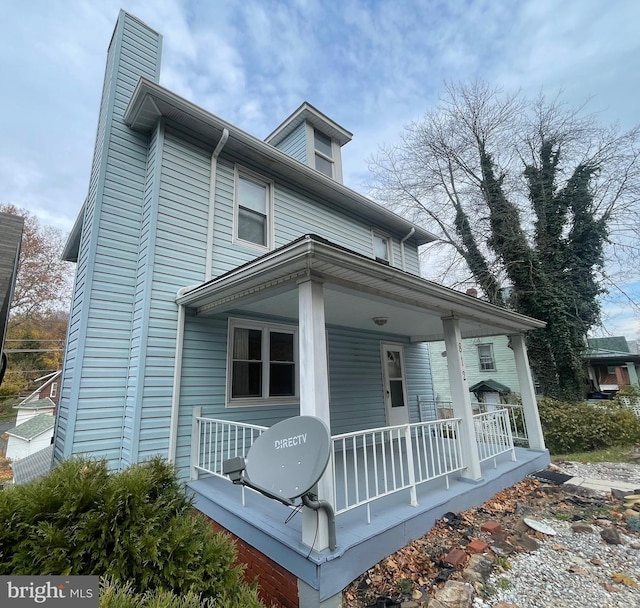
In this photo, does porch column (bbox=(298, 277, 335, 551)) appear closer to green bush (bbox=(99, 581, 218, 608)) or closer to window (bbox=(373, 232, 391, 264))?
green bush (bbox=(99, 581, 218, 608))

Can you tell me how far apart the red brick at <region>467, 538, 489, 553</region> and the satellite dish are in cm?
233

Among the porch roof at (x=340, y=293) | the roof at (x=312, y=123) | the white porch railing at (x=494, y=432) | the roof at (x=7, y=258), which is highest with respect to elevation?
the roof at (x=312, y=123)

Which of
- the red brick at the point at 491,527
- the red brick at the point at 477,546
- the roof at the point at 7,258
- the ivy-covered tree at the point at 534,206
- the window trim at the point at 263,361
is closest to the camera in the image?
the red brick at the point at 477,546

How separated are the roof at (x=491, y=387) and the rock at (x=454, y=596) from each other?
18.2 metres

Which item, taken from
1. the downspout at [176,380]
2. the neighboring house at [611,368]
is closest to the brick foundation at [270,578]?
the downspout at [176,380]

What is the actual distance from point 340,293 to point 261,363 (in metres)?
2.46

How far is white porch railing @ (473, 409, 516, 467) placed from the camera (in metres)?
5.77

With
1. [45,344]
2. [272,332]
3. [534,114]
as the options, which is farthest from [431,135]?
[45,344]

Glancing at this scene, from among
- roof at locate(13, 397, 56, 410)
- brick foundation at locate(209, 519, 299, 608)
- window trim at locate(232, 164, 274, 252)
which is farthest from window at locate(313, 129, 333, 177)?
roof at locate(13, 397, 56, 410)

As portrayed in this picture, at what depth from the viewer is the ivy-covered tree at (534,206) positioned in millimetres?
12367

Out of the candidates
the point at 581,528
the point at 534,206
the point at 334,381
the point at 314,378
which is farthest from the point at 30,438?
the point at 534,206

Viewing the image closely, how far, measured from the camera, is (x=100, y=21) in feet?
21.6

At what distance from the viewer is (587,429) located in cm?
859

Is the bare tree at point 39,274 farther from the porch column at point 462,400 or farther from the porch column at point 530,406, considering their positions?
the porch column at point 530,406
